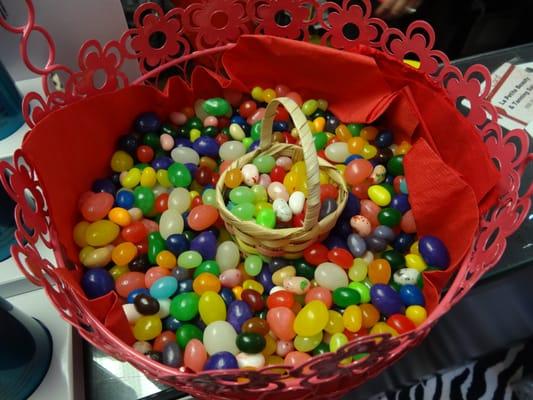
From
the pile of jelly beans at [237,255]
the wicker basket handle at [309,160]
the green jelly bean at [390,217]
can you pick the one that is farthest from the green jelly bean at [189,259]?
the green jelly bean at [390,217]

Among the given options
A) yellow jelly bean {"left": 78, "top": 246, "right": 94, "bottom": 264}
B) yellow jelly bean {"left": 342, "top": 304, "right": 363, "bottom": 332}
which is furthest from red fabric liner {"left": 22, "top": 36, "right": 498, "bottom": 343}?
yellow jelly bean {"left": 342, "top": 304, "right": 363, "bottom": 332}

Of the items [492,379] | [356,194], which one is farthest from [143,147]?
[492,379]

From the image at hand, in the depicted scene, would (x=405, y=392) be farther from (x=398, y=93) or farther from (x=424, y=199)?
(x=398, y=93)

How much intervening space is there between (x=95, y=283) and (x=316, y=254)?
345 millimetres

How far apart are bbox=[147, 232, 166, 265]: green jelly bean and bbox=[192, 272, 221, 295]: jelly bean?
87mm

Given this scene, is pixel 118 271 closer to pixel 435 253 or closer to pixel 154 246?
pixel 154 246

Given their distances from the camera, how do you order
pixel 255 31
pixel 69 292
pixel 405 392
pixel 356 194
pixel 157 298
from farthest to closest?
1. pixel 405 392
2. pixel 255 31
3. pixel 356 194
4. pixel 157 298
5. pixel 69 292

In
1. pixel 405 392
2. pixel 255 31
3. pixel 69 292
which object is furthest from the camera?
pixel 405 392

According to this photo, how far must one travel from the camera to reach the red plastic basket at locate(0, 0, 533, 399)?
50 centimetres

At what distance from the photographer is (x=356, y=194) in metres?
0.79

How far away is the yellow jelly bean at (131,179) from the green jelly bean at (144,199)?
0.02 metres

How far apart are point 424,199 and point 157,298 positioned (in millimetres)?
461

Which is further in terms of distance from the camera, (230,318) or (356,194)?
(356,194)

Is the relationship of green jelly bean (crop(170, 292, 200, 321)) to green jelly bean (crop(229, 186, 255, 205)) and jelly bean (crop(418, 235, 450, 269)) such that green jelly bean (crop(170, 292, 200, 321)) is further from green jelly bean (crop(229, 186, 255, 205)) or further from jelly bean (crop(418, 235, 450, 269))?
jelly bean (crop(418, 235, 450, 269))
